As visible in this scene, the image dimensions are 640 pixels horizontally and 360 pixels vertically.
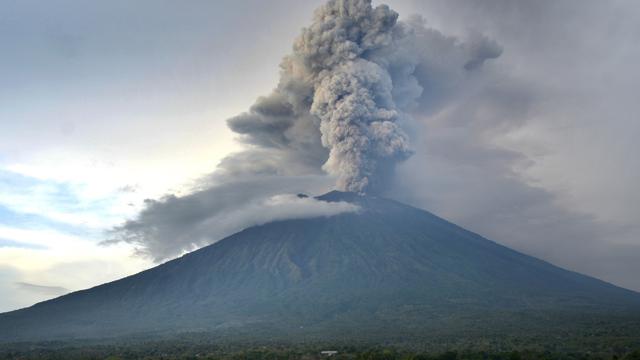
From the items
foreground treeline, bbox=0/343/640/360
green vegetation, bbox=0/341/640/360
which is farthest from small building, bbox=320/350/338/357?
green vegetation, bbox=0/341/640/360

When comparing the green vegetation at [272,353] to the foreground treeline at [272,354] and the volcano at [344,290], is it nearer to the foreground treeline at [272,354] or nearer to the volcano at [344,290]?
the foreground treeline at [272,354]

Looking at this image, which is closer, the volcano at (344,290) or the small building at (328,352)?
the small building at (328,352)

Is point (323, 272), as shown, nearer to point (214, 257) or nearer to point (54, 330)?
point (214, 257)

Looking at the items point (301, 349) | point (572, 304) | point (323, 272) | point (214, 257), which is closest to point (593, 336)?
point (301, 349)

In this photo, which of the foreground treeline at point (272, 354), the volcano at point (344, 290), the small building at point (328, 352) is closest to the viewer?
the foreground treeline at point (272, 354)

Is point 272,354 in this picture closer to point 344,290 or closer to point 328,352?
point 328,352

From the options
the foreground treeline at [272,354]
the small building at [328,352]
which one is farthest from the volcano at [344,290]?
the small building at [328,352]
